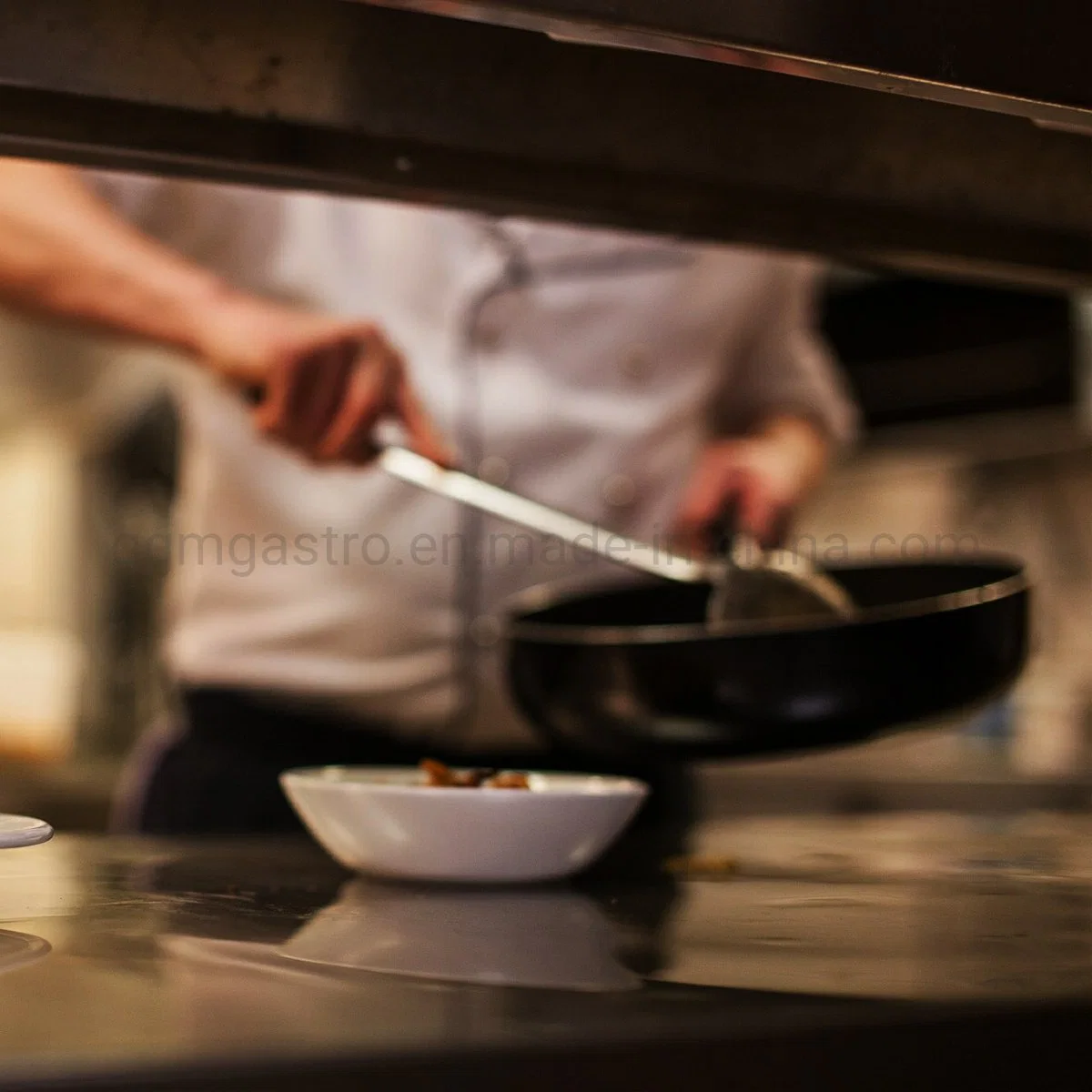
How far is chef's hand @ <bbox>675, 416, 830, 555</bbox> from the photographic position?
1298 millimetres

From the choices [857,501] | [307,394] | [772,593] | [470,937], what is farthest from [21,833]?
[857,501]

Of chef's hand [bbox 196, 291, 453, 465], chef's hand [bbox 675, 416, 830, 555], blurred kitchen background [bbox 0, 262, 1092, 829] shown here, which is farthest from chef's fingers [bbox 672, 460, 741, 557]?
blurred kitchen background [bbox 0, 262, 1092, 829]

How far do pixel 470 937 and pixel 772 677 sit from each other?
1.01 ft

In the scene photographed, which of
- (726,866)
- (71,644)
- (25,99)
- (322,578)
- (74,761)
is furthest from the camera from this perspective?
(71,644)

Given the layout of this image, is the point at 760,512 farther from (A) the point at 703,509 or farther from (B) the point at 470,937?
(B) the point at 470,937

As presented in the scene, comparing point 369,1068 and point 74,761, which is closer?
point 369,1068

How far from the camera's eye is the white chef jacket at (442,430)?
126 cm

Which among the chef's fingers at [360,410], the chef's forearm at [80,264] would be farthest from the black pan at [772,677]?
the chef's forearm at [80,264]

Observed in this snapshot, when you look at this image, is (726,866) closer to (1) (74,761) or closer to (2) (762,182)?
(2) (762,182)

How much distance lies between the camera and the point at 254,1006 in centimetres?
37

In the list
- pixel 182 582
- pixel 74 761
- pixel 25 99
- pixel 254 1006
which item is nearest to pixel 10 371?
pixel 74 761

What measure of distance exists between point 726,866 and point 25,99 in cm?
47

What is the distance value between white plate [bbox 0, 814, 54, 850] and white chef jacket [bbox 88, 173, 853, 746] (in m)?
0.68

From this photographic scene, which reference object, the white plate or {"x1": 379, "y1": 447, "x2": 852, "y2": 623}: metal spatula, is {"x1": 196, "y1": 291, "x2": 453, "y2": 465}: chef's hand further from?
the white plate
